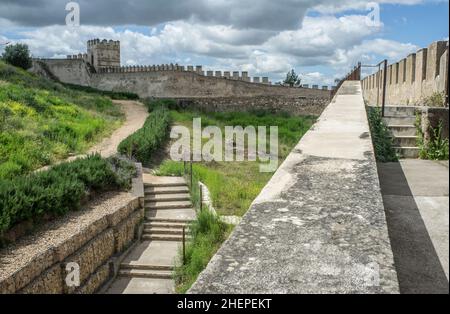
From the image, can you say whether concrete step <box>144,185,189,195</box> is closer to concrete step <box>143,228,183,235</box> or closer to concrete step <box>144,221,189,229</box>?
concrete step <box>144,221,189,229</box>

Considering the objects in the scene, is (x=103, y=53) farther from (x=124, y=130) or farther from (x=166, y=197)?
(x=166, y=197)

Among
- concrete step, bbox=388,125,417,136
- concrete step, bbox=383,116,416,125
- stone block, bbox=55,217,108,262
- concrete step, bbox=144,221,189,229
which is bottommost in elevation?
concrete step, bbox=144,221,189,229

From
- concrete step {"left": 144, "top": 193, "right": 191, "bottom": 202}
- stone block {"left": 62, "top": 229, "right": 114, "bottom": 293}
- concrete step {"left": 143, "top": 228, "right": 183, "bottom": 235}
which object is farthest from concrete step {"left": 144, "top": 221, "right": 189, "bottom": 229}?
stone block {"left": 62, "top": 229, "right": 114, "bottom": 293}

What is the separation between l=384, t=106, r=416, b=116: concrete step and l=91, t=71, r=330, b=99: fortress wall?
28.8 metres

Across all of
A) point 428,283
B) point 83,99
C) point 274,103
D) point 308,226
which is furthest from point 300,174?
point 274,103

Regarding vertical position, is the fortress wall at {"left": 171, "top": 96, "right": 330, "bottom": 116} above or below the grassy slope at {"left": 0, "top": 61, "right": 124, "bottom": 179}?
above

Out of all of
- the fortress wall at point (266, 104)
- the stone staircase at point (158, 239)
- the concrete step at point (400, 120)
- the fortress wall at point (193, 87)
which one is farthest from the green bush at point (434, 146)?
the fortress wall at point (193, 87)

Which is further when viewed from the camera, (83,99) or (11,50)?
(11,50)

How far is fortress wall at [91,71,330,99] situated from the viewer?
36219 mm

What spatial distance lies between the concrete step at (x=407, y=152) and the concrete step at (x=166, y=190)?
734cm

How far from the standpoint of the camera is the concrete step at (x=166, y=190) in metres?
12.5
